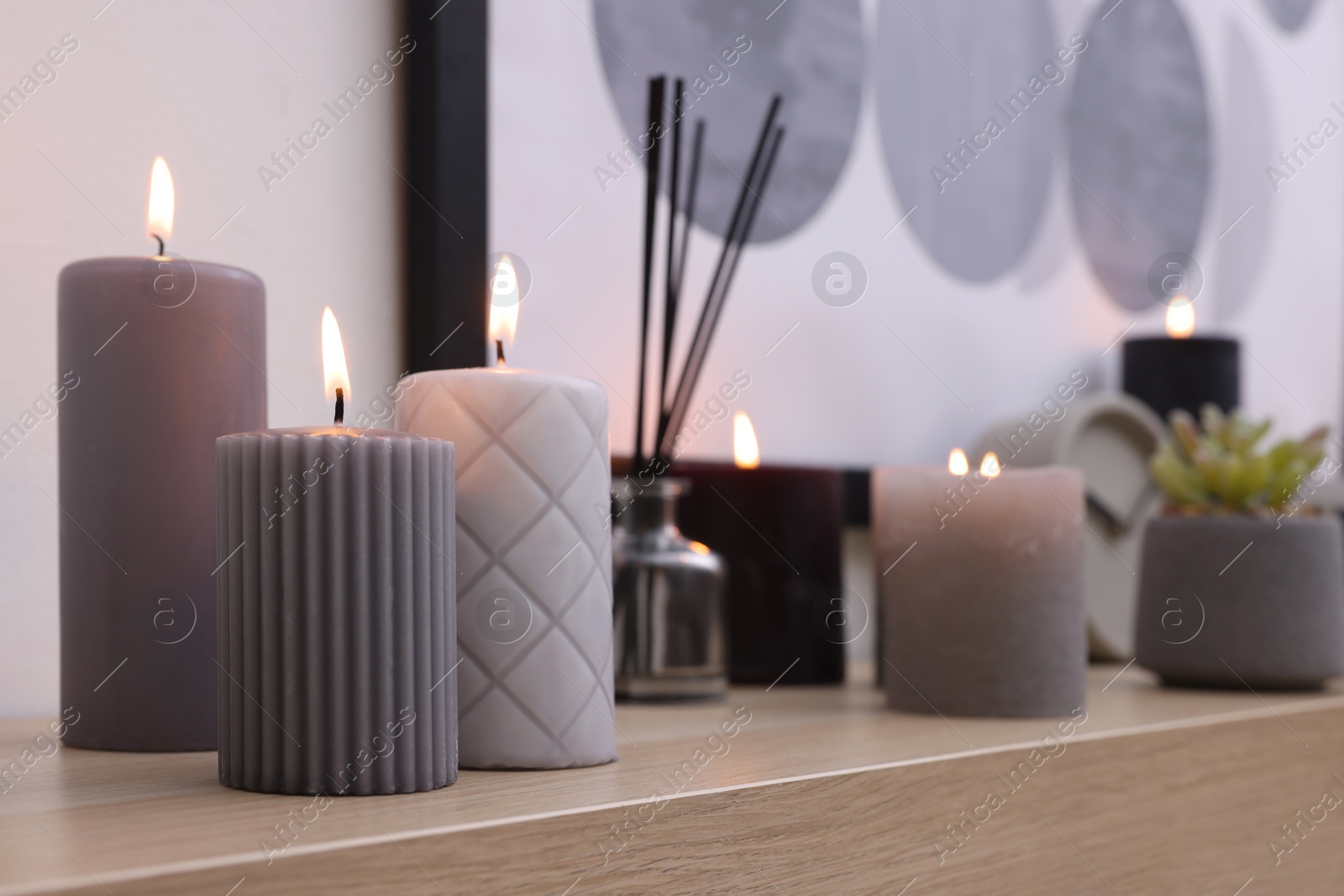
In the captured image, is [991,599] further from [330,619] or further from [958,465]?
[330,619]

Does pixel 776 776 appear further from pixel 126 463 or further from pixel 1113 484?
pixel 1113 484

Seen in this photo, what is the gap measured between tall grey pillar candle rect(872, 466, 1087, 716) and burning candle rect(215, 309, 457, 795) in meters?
0.28

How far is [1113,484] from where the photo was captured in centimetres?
91

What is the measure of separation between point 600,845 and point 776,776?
75 millimetres

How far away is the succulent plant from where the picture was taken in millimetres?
742

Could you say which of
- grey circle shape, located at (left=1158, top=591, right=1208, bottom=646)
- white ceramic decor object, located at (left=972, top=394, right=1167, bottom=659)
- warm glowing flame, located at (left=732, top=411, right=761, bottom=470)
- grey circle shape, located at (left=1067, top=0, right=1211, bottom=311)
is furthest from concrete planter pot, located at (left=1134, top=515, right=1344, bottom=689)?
grey circle shape, located at (left=1067, top=0, right=1211, bottom=311)

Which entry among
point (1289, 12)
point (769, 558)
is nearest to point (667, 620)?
point (769, 558)

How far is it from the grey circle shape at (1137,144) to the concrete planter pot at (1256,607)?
15.6 inches

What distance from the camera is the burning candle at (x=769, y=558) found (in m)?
0.69

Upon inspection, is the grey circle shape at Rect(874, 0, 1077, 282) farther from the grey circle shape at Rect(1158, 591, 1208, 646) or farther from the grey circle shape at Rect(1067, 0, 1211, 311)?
the grey circle shape at Rect(1158, 591, 1208, 646)

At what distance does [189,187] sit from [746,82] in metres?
0.37

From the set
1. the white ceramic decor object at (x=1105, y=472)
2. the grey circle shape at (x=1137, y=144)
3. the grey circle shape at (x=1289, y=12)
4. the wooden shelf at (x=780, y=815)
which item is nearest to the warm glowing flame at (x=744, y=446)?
the wooden shelf at (x=780, y=815)

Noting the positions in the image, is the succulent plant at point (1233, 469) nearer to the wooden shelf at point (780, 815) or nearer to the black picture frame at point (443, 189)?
the wooden shelf at point (780, 815)

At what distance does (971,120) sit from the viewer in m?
0.93
